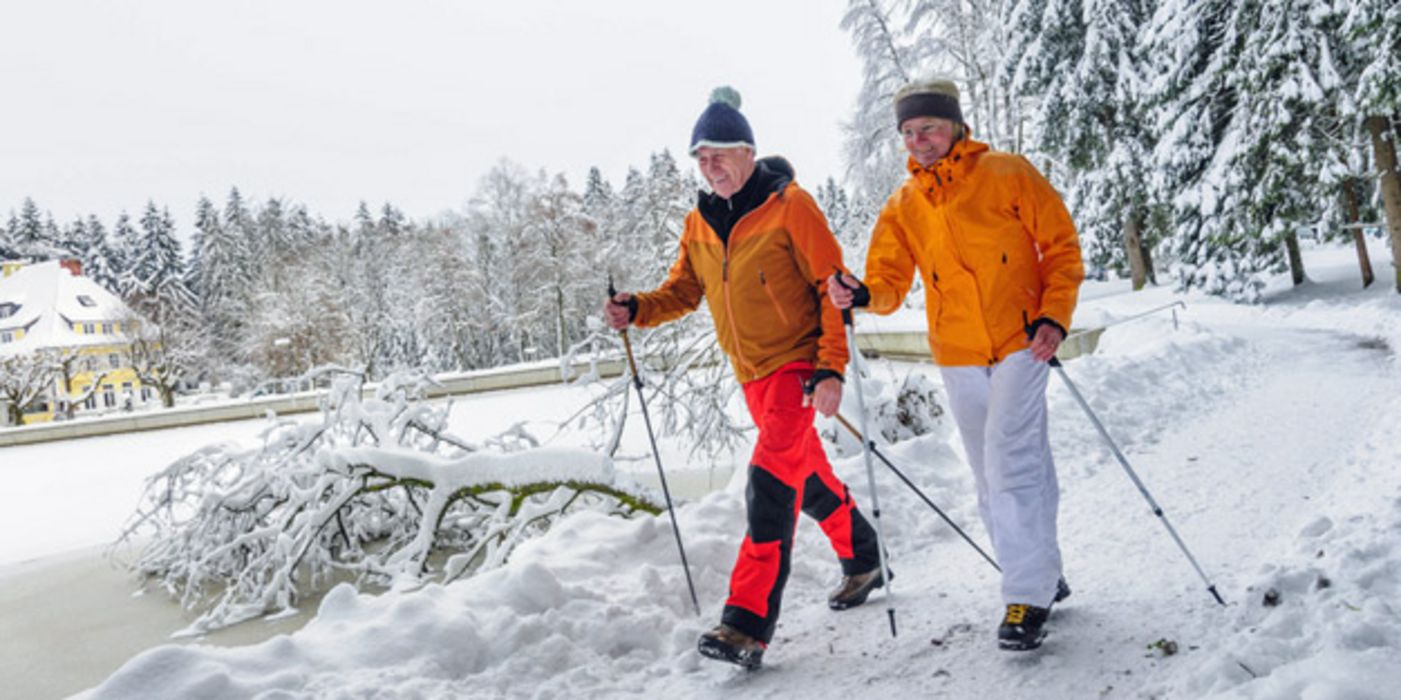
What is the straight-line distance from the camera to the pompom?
11.0 feet

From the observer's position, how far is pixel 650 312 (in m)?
3.57

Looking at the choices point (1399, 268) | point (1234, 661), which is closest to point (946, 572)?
point (1234, 661)

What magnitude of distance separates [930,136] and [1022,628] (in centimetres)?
171

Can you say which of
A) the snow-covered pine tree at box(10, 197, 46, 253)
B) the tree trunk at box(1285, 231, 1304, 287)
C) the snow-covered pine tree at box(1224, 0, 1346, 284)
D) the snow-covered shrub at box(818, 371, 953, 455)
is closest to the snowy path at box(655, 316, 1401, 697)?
the snow-covered shrub at box(818, 371, 953, 455)

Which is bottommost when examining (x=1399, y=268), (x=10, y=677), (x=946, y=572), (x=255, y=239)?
(x=10, y=677)

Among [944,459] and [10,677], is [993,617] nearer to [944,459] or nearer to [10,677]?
[944,459]

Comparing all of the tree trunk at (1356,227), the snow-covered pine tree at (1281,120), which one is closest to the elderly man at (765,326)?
the snow-covered pine tree at (1281,120)

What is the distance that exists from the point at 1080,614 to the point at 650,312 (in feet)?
6.59

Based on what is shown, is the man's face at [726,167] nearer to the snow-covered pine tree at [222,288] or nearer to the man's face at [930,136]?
the man's face at [930,136]

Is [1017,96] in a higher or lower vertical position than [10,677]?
higher

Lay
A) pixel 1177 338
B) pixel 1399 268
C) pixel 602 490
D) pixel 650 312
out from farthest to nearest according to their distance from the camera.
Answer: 1. pixel 1399 268
2. pixel 1177 338
3. pixel 602 490
4. pixel 650 312

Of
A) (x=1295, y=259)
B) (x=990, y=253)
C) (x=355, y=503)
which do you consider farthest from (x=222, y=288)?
(x=990, y=253)

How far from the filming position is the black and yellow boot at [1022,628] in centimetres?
271

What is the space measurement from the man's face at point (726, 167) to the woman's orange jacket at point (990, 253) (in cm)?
63
